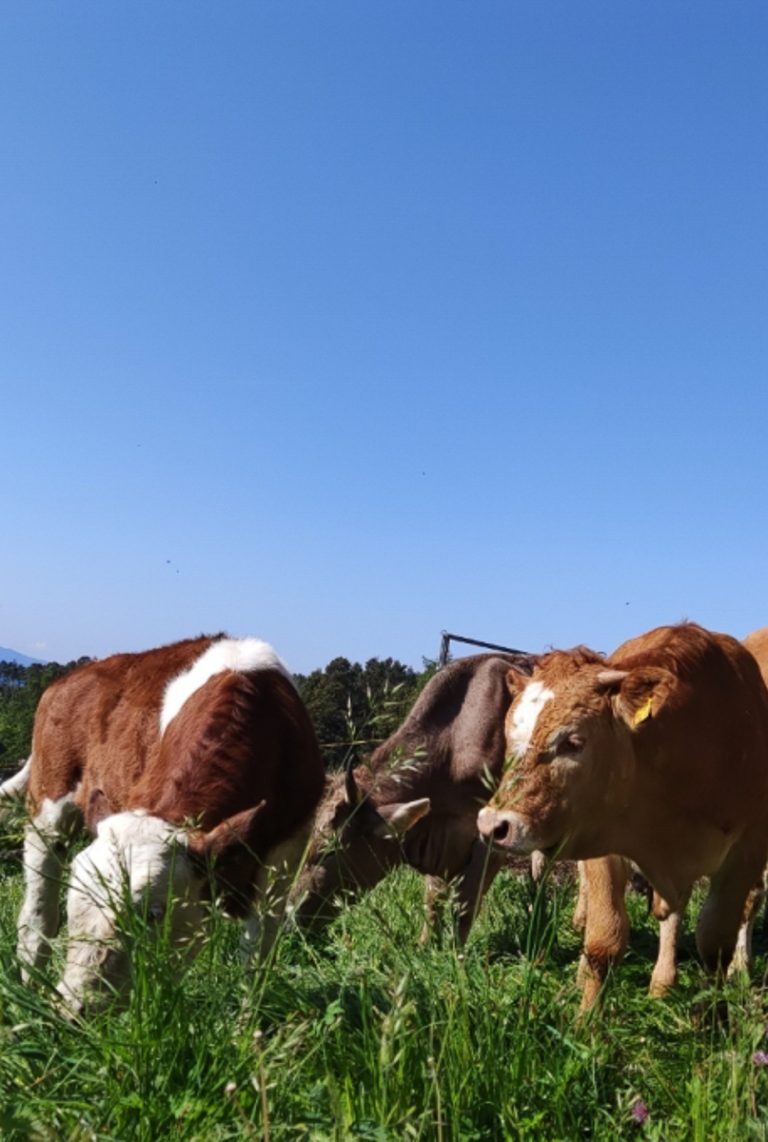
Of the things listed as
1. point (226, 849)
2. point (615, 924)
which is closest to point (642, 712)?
point (615, 924)

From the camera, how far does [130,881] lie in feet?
11.1

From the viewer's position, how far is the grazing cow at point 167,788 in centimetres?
362

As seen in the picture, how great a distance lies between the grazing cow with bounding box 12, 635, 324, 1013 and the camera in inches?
143

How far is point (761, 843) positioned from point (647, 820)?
2.11 feet

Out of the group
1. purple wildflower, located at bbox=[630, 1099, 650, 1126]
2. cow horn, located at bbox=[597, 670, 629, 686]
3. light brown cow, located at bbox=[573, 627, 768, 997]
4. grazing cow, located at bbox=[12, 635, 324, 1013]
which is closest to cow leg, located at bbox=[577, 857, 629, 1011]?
light brown cow, located at bbox=[573, 627, 768, 997]

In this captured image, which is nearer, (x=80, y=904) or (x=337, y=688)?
(x=80, y=904)

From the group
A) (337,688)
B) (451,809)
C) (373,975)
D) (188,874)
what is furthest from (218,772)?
(337,688)

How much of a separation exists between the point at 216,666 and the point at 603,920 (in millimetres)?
2272

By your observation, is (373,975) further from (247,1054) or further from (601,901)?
(601,901)

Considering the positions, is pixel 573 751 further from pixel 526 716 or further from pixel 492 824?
pixel 492 824

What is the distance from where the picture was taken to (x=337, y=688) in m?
9.10

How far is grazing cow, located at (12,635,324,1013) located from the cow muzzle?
800mm

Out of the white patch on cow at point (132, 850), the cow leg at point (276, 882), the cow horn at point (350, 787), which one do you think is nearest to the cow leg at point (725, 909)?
the cow leg at point (276, 882)

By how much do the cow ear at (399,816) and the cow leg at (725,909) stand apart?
1.47 metres
